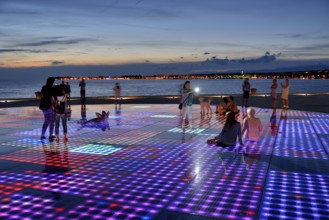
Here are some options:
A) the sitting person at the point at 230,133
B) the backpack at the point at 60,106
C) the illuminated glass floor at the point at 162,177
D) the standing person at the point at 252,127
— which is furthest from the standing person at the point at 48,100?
the standing person at the point at 252,127

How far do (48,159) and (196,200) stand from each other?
403 cm

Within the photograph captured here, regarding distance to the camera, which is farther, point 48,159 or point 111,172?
point 48,159

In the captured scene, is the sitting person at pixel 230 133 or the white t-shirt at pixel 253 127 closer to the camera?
the sitting person at pixel 230 133

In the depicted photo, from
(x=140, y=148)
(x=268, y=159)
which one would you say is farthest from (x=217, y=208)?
(x=140, y=148)

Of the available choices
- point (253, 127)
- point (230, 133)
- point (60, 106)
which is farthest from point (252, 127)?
point (60, 106)

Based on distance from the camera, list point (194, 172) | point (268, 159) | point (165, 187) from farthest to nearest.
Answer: point (268, 159) < point (194, 172) < point (165, 187)

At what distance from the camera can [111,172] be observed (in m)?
6.44

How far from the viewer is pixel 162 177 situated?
20.1 feet

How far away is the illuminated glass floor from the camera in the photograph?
4.59m

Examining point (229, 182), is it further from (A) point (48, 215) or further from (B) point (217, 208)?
(A) point (48, 215)

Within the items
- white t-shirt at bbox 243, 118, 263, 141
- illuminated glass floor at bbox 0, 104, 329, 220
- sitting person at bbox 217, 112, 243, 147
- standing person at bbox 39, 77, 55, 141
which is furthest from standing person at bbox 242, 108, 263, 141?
standing person at bbox 39, 77, 55, 141

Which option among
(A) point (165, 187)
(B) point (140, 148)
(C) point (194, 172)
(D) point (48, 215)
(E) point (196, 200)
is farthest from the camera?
(B) point (140, 148)

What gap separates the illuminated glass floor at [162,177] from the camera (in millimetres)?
4586

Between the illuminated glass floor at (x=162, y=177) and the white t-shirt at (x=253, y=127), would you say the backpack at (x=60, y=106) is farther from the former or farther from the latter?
the white t-shirt at (x=253, y=127)
